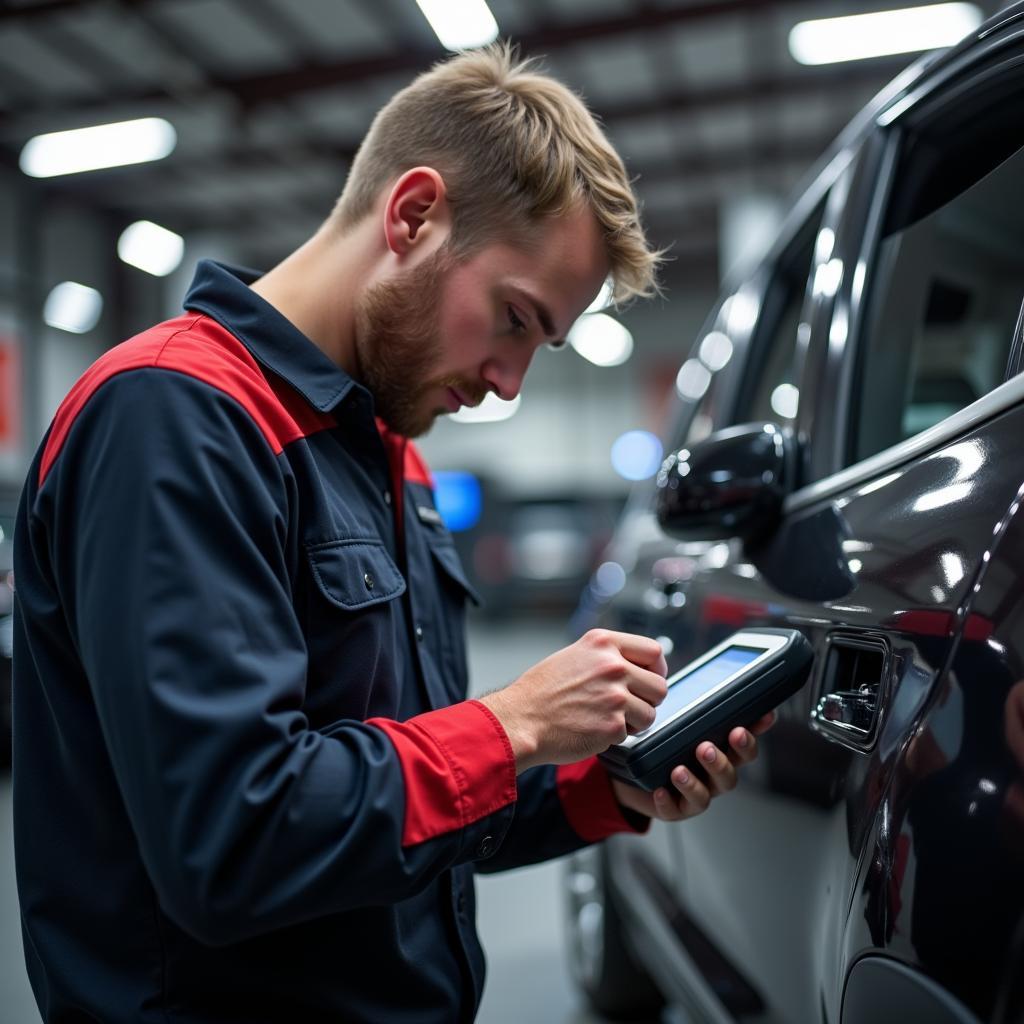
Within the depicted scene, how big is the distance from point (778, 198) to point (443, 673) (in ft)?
38.4

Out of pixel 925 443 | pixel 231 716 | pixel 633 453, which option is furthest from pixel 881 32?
pixel 633 453

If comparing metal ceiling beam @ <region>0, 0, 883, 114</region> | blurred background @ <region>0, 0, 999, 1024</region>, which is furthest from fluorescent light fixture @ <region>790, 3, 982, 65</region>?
metal ceiling beam @ <region>0, 0, 883, 114</region>

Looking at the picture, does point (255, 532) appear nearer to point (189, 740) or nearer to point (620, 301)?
point (189, 740)

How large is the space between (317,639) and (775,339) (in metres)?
1.37

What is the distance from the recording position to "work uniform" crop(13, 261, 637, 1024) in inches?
29.5

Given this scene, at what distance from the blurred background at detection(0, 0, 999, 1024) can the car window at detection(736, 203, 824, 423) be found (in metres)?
1.60

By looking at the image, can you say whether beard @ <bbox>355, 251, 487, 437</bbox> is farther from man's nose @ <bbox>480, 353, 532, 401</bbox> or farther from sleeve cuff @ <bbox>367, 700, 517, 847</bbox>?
sleeve cuff @ <bbox>367, 700, 517, 847</bbox>

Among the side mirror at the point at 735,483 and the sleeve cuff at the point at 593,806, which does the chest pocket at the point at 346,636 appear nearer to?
the sleeve cuff at the point at 593,806

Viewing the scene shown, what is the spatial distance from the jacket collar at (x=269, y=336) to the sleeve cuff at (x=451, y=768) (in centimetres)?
36

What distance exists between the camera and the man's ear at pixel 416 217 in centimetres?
110

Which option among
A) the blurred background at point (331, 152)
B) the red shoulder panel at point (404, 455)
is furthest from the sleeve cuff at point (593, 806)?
the blurred background at point (331, 152)

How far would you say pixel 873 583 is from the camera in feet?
3.11

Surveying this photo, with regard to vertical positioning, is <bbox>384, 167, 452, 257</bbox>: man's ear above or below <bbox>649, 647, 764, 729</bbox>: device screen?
above

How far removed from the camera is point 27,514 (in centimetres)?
93
